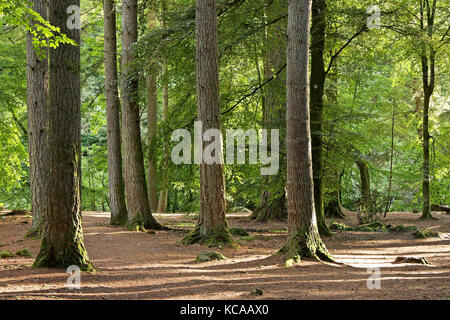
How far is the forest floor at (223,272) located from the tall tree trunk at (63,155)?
0.39 meters

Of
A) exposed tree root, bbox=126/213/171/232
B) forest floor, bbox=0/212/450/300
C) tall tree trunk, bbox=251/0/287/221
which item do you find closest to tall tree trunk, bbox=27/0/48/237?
forest floor, bbox=0/212/450/300

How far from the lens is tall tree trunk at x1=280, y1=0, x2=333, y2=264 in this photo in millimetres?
8406

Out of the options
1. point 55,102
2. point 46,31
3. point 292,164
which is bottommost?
point 292,164

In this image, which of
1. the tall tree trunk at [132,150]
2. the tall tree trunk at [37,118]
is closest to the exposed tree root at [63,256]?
the tall tree trunk at [37,118]

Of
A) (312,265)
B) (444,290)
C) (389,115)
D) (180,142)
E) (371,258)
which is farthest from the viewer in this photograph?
(389,115)

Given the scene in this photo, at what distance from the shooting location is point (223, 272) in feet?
25.5

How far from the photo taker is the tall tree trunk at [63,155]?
691cm

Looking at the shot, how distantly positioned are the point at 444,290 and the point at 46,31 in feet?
21.7

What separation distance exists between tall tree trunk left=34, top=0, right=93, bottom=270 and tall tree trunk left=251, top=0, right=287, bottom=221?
5.99 meters

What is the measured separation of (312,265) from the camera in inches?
320
